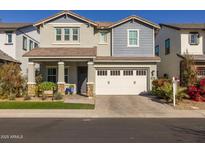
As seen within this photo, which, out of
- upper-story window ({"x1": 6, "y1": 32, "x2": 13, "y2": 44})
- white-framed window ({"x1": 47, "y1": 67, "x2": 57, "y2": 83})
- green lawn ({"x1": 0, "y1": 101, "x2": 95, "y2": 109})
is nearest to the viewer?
green lawn ({"x1": 0, "y1": 101, "x2": 95, "y2": 109})

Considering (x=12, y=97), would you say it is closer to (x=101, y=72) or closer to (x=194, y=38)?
(x=101, y=72)

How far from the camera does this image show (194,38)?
23453mm

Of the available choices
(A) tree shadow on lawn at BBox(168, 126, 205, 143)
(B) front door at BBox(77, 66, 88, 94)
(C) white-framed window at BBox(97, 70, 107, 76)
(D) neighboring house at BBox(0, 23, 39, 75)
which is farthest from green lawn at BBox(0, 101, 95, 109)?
(D) neighboring house at BBox(0, 23, 39, 75)

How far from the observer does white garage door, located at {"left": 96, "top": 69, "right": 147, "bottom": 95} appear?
2116 centimetres

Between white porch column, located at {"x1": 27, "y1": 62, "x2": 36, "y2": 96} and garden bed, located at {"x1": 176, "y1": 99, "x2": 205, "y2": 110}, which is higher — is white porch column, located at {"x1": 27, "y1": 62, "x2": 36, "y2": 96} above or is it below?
above

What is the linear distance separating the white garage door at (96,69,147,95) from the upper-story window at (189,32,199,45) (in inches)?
241

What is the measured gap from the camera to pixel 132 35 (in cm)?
2186

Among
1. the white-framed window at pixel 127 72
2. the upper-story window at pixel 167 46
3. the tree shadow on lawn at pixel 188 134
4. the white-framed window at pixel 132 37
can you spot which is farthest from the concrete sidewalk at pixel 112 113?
the upper-story window at pixel 167 46

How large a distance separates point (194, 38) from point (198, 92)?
26.5 ft

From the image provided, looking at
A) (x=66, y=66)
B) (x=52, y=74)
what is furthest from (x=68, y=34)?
(x=52, y=74)

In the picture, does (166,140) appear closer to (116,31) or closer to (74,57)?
(74,57)

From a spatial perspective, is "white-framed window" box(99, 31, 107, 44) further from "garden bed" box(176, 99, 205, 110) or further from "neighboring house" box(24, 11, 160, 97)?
"garden bed" box(176, 99, 205, 110)

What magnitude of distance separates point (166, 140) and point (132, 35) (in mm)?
15646

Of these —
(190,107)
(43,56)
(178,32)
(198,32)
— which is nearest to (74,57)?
(43,56)
